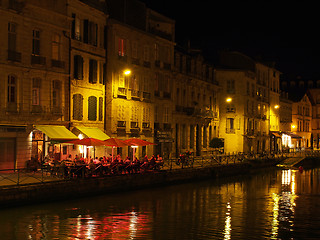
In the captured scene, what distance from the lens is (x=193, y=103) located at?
2466 inches

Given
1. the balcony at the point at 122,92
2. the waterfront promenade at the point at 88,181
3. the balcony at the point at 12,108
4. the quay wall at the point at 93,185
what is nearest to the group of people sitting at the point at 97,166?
the waterfront promenade at the point at 88,181

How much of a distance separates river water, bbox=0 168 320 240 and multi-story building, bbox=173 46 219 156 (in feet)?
67.8

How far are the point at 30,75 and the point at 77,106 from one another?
5.71 m

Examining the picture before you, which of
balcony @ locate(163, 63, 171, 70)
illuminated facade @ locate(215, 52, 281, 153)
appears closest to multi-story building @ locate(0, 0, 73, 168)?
balcony @ locate(163, 63, 171, 70)

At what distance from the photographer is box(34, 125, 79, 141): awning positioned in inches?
1380

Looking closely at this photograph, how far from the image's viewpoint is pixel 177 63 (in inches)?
2301

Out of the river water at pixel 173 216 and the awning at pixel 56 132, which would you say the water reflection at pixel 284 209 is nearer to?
the river water at pixel 173 216

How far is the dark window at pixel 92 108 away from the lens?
42344mm

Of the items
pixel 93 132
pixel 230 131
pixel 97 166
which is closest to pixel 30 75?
pixel 93 132

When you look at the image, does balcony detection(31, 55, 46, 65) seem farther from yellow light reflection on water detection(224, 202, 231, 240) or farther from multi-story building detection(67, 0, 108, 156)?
yellow light reflection on water detection(224, 202, 231, 240)

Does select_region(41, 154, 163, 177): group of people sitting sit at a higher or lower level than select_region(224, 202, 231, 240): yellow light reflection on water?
higher

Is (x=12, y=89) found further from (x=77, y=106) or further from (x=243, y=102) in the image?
(x=243, y=102)

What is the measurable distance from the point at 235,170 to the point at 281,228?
2714 cm

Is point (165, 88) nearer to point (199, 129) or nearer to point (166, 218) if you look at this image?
point (199, 129)
